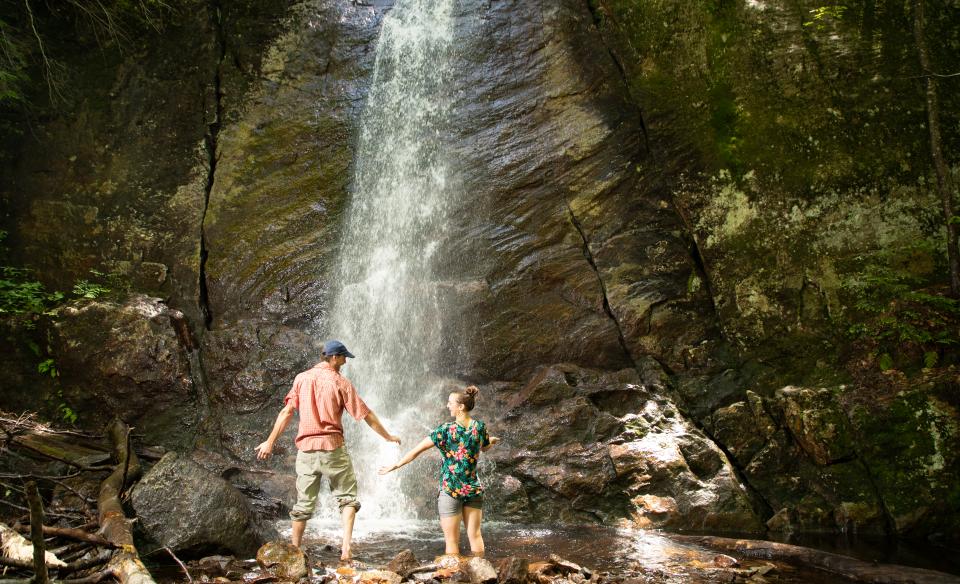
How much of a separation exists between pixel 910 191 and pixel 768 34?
10.9ft

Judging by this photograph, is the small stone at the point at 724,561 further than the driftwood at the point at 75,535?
Yes

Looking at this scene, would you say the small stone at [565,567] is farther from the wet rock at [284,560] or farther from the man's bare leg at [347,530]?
the wet rock at [284,560]

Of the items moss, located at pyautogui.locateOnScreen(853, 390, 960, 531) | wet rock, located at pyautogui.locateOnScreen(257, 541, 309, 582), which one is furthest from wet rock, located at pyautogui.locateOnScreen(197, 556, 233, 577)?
moss, located at pyautogui.locateOnScreen(853, 390, 960, 531)

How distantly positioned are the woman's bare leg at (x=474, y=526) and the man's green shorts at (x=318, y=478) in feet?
3.19

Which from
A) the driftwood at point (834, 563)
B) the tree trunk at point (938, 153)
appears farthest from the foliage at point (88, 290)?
the tree trunk at point (938, 153)

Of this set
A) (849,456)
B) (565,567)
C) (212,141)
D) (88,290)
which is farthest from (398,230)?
(849,456)

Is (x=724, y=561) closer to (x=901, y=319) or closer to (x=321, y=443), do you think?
(x=321, y=443)

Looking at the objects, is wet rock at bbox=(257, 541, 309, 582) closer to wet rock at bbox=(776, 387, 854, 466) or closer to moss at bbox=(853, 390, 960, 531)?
wet rock at bbox=(776, 387, 854, 466)

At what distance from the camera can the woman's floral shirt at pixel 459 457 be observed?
224 inches

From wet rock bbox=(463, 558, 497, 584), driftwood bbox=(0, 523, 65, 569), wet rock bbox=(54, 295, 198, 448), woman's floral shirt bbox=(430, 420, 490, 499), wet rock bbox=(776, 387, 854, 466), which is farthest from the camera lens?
wet rock bbox=(54, 295, 198, 448)

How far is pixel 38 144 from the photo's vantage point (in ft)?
37.7

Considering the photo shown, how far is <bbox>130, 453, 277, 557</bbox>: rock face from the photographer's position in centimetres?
580

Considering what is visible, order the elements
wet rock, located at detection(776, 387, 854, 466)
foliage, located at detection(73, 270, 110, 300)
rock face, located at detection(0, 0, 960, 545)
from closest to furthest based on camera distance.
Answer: wet rock, located at detection(776, 387, 854, 466) < rock face, located at detection(0, 0, 960, 545) < foliage, located at detection(73, 270, 110, 300)

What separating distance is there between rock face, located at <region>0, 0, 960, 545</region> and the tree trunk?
26cm
